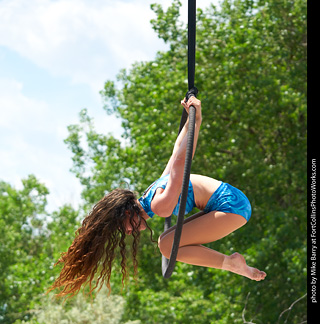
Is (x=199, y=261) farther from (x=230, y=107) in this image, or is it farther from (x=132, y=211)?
(x=230, y=107)

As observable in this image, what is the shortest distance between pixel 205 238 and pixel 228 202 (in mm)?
214

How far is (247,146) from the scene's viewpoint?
10.1 m

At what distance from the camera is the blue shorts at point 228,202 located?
2.77 m

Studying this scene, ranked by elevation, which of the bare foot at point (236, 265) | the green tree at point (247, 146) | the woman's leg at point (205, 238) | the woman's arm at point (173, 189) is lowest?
the bare foot at point (236, 265)

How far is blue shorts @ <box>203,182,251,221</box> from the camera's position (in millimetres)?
2768

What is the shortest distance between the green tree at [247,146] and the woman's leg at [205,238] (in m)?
5.93

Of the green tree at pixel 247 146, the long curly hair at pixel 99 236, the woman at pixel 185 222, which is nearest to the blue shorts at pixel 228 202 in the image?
the woman at pixel 185 222

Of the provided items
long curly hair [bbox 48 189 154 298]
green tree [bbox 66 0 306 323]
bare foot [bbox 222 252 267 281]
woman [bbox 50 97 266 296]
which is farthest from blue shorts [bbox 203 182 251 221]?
green tree [bbox 66 0 306 323]

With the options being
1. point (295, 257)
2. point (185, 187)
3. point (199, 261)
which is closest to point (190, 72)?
point (185, 187)

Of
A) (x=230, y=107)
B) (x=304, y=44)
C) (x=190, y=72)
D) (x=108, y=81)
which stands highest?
(x=108, y=81)

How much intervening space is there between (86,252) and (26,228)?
15873 mm

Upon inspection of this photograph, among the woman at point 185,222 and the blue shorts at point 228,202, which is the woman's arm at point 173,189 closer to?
the woman at point 185,222

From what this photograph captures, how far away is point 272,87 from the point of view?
9477 mm

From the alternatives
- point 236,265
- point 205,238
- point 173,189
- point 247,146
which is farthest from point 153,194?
point 247,146
